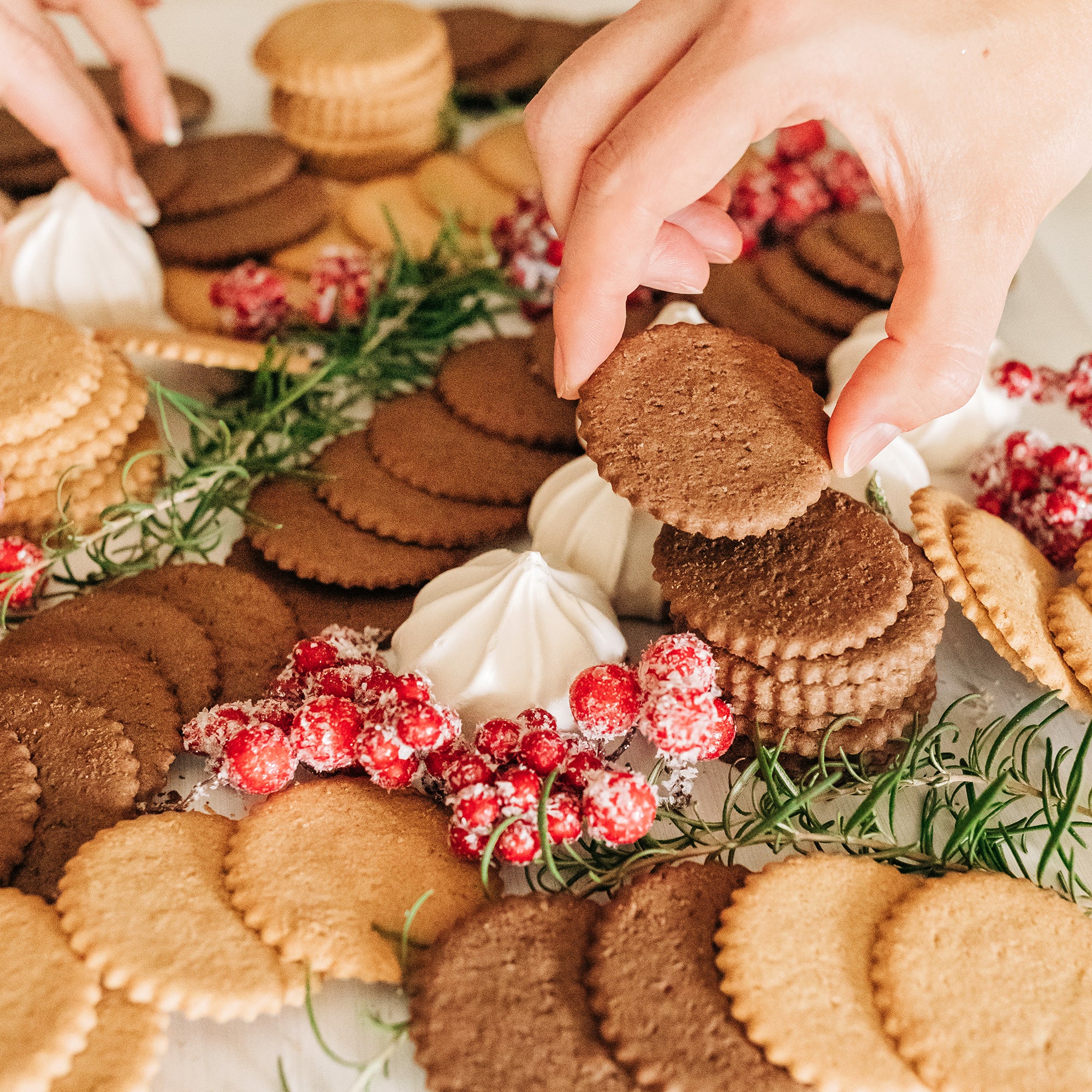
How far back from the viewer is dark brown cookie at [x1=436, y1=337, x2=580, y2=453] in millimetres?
1562

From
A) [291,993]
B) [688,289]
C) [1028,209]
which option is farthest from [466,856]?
[1028,209]

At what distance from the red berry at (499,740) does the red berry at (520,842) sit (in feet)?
0.28

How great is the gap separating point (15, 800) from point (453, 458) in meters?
0.74

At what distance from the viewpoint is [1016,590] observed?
3.92 feet

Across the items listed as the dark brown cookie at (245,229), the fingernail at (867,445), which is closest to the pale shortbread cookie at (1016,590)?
the fingernail at (867,445)

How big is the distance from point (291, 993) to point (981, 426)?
122 cm

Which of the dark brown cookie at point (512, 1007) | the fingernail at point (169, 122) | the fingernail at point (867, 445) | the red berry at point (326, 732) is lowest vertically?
the dark brown cookie at point (512, 1007)

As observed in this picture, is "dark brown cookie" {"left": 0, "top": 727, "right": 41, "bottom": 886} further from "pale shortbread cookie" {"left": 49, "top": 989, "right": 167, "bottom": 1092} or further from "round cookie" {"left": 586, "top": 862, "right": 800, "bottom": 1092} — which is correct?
"round cookie" {"left": 586, "top": 862, "right": 800, "bottom": 1092}

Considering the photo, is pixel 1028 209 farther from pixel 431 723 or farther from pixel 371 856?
pixel 371 856

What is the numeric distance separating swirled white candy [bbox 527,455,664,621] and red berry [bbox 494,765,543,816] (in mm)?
382

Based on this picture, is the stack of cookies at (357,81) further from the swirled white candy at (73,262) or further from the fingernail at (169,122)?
the swirled white candy at (73,262)

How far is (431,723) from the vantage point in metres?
1.04

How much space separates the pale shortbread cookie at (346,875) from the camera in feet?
3.14

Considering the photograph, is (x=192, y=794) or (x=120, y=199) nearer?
(x=192, y=794)
